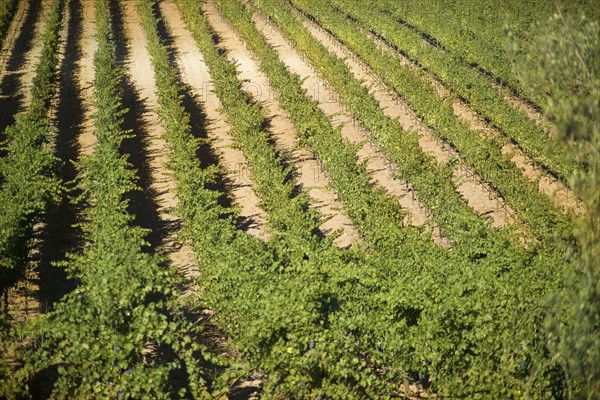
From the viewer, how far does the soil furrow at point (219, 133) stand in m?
20.0

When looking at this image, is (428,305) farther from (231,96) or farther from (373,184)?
(231,96)

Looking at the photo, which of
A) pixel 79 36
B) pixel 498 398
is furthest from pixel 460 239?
pixel 79 36

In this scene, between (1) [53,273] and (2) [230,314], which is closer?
(2) [230,314]

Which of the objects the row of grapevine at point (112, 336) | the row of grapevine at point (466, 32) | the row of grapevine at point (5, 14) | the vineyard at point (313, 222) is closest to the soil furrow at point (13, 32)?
the row of grapevine at point (5, 14)

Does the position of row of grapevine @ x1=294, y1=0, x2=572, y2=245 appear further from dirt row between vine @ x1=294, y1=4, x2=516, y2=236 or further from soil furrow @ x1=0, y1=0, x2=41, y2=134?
soil furrow @ x1=0, y1=0, x2=41, y2=134

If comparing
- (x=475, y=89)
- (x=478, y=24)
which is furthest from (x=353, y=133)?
(x=478, y=24)

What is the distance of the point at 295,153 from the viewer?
24.0 metres

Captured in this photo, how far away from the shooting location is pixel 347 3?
138ft

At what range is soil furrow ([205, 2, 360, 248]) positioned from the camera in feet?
62.7

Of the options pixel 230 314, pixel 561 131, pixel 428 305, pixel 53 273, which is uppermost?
pixel 561 131

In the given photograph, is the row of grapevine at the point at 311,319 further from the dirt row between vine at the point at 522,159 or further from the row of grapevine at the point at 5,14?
the row of grapevine at the point at 5,14

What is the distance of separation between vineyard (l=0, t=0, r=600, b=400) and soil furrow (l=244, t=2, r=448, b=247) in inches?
4.5

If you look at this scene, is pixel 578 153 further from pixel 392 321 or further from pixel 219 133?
pixel 219 133

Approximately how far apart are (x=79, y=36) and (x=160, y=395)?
36.7 metres
